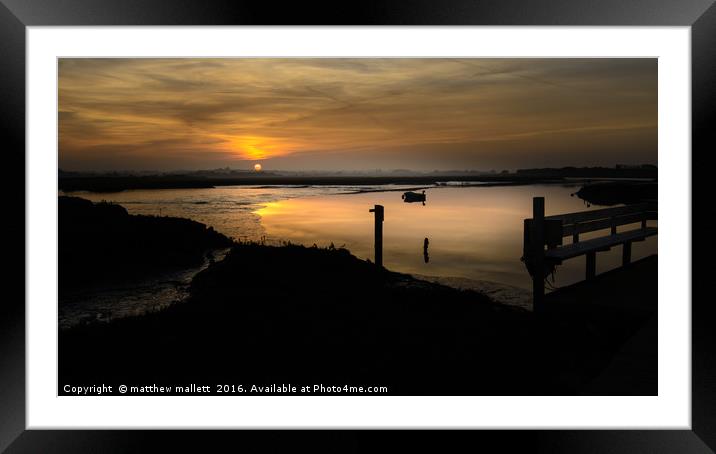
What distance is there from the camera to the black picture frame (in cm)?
239

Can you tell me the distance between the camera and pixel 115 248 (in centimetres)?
Answer: 988

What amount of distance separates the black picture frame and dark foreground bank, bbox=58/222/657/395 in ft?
1.24

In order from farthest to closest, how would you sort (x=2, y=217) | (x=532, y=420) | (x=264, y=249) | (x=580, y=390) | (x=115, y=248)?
(x=115, y=248), (x=264, y=249), (x=580, y=390), (x=532, y=420), (x=2, y=217)

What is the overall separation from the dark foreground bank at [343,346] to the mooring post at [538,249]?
0.23 m

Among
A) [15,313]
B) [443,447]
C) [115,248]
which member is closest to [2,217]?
[15,313]

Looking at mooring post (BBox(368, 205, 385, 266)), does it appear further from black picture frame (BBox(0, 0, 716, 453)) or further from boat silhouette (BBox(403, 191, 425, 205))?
boat silhouette (BBox(403, 191, 425, 205))

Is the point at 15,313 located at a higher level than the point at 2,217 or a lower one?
→ lower

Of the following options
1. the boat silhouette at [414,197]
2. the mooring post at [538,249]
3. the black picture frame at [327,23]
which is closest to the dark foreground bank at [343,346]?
the mooring post at [538,249]

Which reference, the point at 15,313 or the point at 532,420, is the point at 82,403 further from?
the point at 532,420

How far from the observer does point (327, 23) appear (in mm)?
2424

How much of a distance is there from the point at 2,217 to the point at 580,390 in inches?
132

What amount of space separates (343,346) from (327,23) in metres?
3.56

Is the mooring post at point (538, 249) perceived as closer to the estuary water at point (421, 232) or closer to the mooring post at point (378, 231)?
the estuary water at point (421, 232)

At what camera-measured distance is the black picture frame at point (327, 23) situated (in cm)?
239
